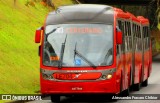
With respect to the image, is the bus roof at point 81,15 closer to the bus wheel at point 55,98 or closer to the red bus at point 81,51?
the red bus at point 81,51

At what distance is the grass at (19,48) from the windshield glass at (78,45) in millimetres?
2474

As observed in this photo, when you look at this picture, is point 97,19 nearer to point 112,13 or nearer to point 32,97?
point 112,13

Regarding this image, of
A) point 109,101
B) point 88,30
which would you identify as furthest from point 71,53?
point 109,101

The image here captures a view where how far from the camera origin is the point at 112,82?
19219 millimetres

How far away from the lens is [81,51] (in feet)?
64.1

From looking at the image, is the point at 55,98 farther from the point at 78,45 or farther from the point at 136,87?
the point at 136,87

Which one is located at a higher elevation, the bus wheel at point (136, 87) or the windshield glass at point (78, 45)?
the windshield glass at point (78, 45)

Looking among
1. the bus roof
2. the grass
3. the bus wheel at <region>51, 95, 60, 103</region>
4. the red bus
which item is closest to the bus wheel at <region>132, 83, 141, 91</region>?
the grass

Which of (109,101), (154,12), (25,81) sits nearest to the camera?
(109,101)

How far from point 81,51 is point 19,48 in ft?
37.1

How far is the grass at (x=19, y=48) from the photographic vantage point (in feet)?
74.9

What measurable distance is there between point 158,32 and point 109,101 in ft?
186

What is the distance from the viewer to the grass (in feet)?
74.9

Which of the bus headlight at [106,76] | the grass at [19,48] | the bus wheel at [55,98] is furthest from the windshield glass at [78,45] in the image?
the grass at [19,48]
